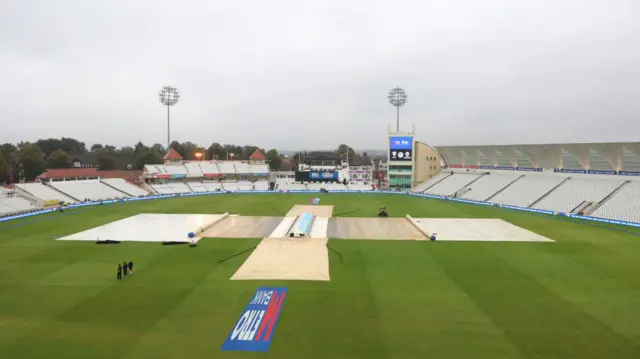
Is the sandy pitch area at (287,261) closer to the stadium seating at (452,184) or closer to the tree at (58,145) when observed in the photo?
the stadium seating at (452,184)

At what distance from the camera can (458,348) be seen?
1112 centimetres

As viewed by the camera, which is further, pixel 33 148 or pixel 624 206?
pixel 33 148

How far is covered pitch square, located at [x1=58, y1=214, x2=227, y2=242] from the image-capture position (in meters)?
26.8

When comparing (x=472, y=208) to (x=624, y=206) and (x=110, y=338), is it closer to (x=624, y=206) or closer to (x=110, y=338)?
(x=624, y=206)

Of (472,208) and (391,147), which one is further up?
(391,147)

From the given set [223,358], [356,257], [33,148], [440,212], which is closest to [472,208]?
[440,212]

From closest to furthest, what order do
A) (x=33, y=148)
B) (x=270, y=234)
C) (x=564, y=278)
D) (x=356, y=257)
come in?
(x=564, y=278) → (x=356, y=257) → (x=270, y=234) → (x=33, y=148)

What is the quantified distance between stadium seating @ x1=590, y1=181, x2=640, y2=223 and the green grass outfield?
38.1 ft

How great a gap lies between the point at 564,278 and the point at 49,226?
3942 cm

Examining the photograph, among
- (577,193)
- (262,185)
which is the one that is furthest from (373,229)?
(262,185)

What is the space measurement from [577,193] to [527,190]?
6.28 metres

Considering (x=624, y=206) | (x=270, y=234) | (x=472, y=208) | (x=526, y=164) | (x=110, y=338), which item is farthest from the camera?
(x=526, y=164)

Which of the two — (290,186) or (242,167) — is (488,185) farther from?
(242,167)

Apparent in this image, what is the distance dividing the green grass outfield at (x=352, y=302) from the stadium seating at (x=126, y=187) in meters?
34.0
